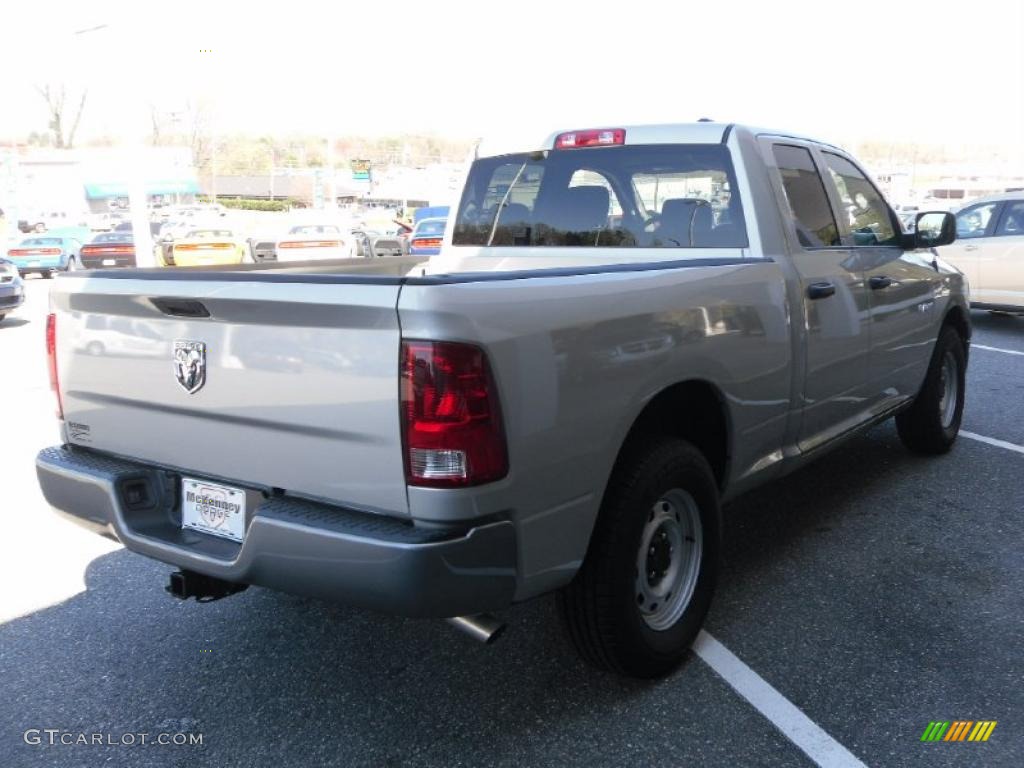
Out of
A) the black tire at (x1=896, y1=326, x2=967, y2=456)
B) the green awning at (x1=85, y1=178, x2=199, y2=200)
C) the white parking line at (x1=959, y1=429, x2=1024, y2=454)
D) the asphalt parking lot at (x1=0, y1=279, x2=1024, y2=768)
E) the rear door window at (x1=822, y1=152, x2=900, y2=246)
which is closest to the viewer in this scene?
the asphalt parking lot at (x1=0, y1=279, x2=1024, y2=768)

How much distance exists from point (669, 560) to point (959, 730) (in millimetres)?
1013

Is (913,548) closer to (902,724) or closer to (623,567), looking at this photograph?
(902,724)

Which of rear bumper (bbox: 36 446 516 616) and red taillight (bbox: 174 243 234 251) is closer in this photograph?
rear bumper (bbox: 36 446 516 616)

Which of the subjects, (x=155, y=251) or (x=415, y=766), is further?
(x=155, y=251)

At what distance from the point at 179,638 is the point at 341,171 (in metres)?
115

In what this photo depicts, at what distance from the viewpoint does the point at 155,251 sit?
91.6 feet

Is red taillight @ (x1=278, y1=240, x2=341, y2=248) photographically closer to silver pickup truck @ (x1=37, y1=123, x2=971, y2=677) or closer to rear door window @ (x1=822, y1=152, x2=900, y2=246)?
rear door window @ (x1=822, y1=152, x2=900, y2=246)

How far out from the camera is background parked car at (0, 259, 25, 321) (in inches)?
518

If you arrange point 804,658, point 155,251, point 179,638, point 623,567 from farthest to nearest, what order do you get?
point 155,251, point 179,638, point 804,658, point 623,567

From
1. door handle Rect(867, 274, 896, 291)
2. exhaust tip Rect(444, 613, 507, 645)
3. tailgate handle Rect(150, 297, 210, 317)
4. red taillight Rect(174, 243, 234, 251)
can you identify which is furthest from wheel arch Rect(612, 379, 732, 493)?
red taillight Rect(174, 243, 234, 251)

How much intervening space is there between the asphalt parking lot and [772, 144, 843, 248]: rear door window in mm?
1468

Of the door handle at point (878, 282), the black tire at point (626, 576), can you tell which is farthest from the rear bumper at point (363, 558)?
the door handle at point (878, 282)

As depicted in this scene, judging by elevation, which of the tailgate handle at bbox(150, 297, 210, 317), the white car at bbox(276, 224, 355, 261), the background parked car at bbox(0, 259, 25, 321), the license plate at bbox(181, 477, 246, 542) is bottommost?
the white car at bbox(276, 224, 355, 261)

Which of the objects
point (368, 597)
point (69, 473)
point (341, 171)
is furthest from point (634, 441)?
point (341, 171)
